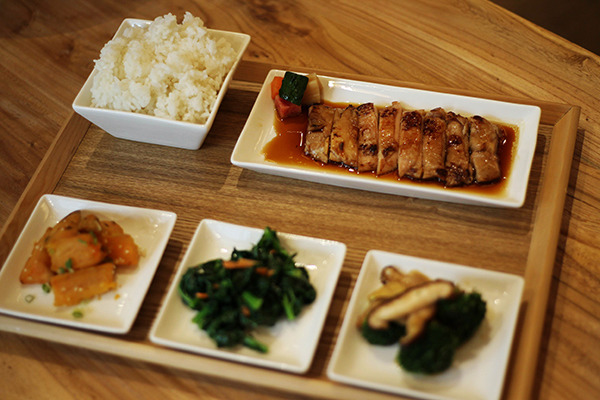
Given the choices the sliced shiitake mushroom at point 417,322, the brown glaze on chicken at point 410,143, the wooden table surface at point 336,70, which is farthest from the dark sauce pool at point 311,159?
the sliced shiitake mushroom at point 417,322

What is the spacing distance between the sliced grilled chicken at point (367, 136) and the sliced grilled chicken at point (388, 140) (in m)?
0.03

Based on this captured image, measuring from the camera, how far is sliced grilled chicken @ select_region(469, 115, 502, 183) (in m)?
2.57

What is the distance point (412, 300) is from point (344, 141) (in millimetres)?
1089

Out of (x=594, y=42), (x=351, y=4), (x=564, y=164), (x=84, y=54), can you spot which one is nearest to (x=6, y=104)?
(x=84, y=54)

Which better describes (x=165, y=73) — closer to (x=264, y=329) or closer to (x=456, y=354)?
(x=264, y=329)

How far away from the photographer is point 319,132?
9.37ft

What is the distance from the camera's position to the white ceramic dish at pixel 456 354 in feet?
6.52

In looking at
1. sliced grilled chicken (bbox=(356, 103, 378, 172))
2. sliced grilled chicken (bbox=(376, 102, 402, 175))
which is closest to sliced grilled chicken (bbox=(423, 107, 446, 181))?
sliced grilled chicken (bbox=(376, 102, 402, 175))

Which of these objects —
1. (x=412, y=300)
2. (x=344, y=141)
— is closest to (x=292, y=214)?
(x=344, y=141)

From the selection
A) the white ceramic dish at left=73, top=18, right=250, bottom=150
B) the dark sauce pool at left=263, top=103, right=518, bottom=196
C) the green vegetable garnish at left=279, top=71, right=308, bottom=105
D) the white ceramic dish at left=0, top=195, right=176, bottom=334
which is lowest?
the white ceramic dish at left=0, top=195, right=176, bottom=334

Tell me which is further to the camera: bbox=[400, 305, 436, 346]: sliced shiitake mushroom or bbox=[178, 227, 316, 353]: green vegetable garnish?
bbox=[178, 227, 316, 353]: green vegetable garnish

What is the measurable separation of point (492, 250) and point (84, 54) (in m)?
3.08

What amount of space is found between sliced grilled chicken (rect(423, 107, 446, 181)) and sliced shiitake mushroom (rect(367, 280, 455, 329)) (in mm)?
781

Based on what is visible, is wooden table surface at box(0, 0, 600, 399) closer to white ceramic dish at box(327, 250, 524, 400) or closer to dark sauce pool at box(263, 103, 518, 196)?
white ceramic dish at box(327, 250, 524, 400)
